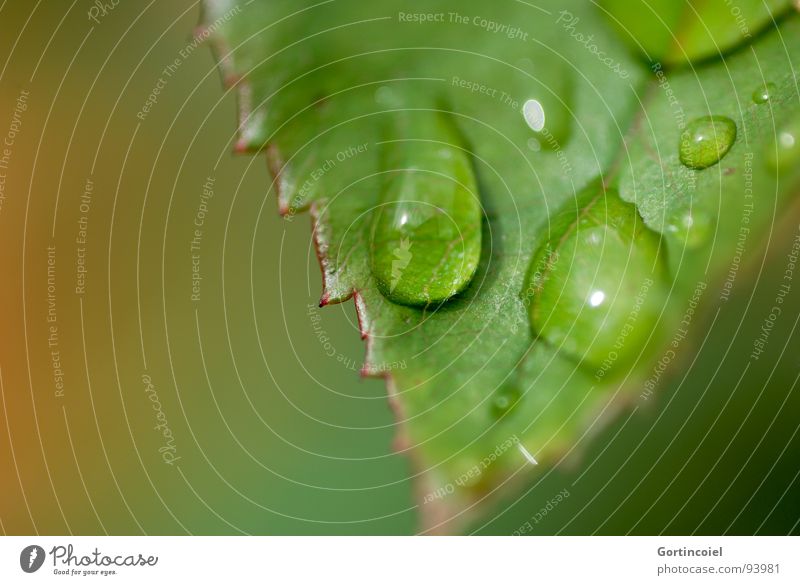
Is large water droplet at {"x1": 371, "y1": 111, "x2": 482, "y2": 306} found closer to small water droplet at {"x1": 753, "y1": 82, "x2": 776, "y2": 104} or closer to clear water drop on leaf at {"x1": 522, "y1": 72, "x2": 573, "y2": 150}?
clear water drop on leaf at {"x1": 522, "y1": 72, "x2": 573, "y2": 150}

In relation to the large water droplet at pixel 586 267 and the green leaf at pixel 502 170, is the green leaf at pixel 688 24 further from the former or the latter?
the large water droplet at pixel 586 267

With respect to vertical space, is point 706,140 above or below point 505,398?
above

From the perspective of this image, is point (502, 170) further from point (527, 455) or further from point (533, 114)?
point (527, 455)

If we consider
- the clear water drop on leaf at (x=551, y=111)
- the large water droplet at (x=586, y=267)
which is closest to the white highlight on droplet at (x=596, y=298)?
the large water droplet at (x=586, y=267)

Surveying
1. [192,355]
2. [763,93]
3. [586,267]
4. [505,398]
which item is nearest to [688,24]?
[763,93]

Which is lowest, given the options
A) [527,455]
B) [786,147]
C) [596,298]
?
[527,455]
